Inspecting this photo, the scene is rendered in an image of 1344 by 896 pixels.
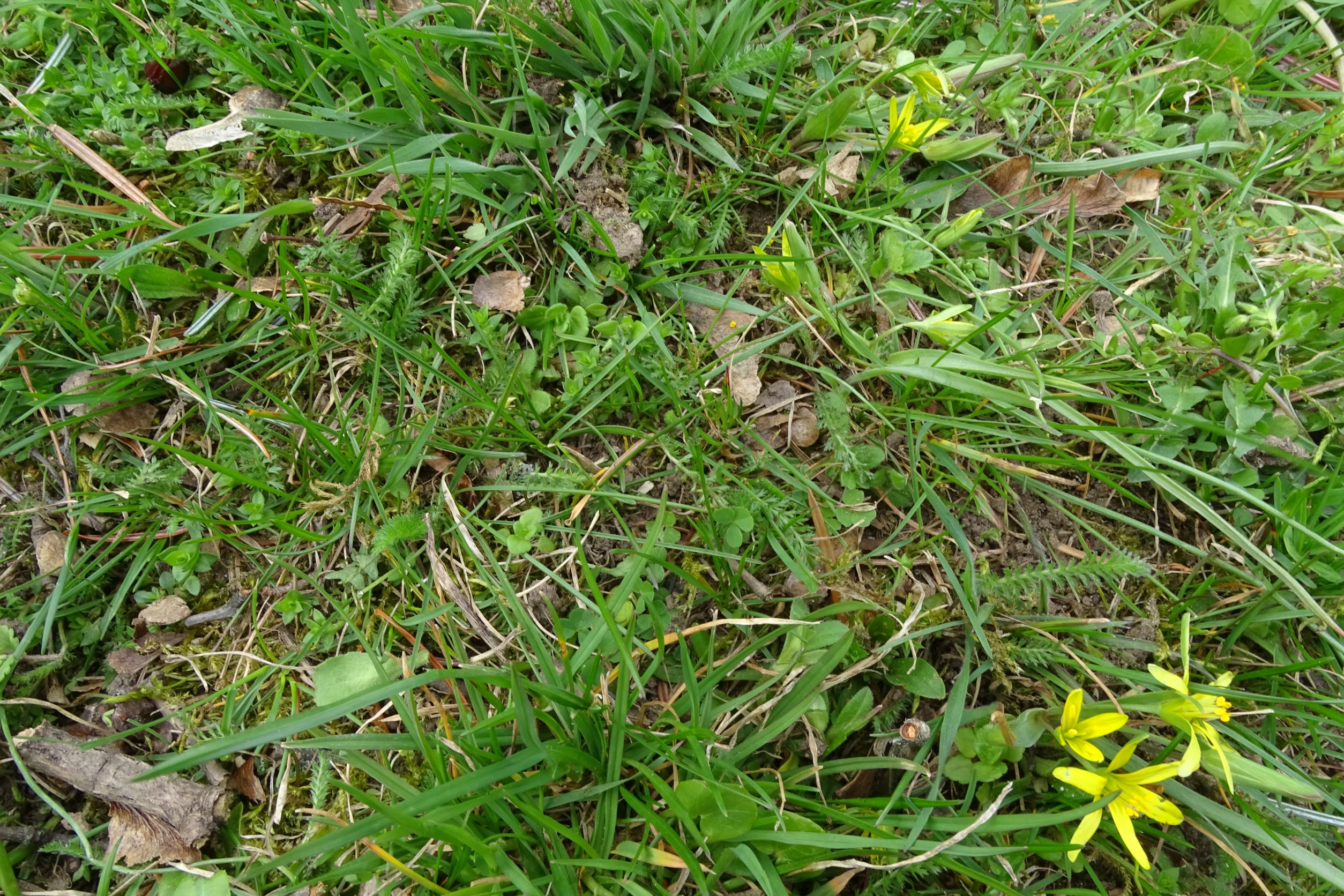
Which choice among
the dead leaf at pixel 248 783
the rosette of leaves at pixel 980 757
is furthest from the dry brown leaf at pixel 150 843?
the rosette of leaves at pixel 980 757

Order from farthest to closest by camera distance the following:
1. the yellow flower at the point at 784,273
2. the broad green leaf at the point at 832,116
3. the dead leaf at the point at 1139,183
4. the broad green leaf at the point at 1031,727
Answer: the dead leaf at the point at 1139,183 < the broad green leaf at the point at 832,116 < the yellow flower at the point at 784,273 < the broad green leaf at the point at 1031,727

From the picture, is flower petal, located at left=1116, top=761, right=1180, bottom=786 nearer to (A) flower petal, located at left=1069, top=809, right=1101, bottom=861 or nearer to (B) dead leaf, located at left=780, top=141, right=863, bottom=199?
(A) flower petal, located at left=1069, top=809, right=1101, bottom=861

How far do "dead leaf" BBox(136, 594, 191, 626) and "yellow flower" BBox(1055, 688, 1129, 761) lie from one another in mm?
2178

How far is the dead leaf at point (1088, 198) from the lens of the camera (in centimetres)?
216

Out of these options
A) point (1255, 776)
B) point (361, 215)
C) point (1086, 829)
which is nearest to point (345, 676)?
point (361, 215)

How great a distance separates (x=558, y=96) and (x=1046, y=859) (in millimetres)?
2391

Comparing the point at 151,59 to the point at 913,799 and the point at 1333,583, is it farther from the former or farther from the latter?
the point at 1333,583

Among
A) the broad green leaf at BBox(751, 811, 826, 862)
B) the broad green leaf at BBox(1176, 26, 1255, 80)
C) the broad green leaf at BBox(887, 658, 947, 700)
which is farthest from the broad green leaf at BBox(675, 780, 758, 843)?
the broad green leaf at BBox(1176, 26, 1255, 80)

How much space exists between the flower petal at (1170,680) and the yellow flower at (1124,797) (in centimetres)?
16

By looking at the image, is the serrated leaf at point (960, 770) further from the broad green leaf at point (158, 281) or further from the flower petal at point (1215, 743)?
the broad green leaf at point (158, 281)

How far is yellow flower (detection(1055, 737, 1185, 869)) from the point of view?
1.53 metres

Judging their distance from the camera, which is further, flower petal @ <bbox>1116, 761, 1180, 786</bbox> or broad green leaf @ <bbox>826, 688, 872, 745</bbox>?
broad green leaf @ <bbox>826, 688, 872, 745</bbox>

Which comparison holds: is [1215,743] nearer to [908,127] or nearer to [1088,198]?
[1088,198]

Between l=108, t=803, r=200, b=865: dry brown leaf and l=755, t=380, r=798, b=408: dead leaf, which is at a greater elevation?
l=755, t=380, r=798, b=408: dead leaf
